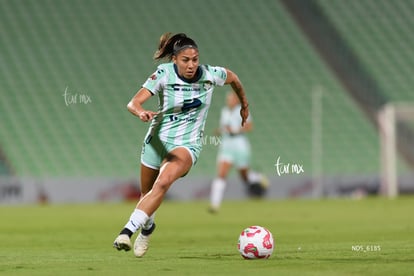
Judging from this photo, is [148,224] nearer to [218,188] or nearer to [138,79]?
[218,188]

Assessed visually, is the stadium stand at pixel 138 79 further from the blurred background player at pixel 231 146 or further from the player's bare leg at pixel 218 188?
the player's bare leg at pixel 218 188

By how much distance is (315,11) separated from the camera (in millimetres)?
30734

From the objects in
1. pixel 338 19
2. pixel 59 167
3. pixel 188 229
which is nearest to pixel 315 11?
pixel 338 19

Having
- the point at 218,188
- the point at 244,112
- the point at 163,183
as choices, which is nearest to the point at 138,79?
the point at 218,188

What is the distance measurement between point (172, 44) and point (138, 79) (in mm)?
17463

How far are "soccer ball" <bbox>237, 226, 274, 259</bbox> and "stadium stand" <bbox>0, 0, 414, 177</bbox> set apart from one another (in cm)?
1581

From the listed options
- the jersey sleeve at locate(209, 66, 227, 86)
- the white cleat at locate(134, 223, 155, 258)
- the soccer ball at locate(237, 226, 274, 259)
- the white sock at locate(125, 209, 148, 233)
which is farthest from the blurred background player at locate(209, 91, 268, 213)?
the soccer ball at locate(237, 226, 274, 259)

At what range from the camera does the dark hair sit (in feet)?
32.1

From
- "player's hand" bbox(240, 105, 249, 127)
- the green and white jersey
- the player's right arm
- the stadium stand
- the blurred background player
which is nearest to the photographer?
the player's right arm

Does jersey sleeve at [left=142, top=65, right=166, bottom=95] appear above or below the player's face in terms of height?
below

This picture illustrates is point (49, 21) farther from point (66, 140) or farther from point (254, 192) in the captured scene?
point (254, 192)

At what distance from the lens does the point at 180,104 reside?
32.6 feet

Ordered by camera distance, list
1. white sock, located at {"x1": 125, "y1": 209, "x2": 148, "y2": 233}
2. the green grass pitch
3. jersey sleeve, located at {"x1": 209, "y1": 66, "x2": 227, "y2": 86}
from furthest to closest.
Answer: jersey sleeve, located at {"x1": 209, "y1": 66, "x2": 227, "y2": 86} → white sock, located at {"x1": 125, "y1": 209, "x2": 148, "y2": 233} → the green grass pitch

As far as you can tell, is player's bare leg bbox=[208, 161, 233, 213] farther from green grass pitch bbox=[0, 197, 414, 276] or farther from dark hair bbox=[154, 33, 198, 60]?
dark hair bbox=[154, 33, 198, 60]
